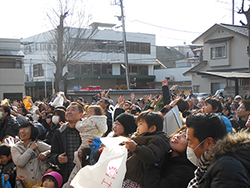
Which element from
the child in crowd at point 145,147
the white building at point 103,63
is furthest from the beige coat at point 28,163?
the white building at point 103,63

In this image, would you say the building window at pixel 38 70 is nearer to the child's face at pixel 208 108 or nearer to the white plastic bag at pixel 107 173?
the child's face at pixel 208 108

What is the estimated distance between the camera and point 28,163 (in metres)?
4.38

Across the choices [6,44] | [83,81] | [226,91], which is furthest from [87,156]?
[83,81]

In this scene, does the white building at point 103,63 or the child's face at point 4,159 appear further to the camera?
the white building at point 103,63

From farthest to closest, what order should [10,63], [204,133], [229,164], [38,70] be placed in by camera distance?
[38,70], [10,63], [204,133], [229,164]

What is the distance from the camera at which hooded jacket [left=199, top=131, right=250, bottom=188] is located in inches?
66.6

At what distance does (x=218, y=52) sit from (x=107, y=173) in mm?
28590

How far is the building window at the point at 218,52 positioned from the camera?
2866 centimetres

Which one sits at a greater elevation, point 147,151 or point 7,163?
point 147,151

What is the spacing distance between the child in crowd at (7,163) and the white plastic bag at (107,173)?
1932mm

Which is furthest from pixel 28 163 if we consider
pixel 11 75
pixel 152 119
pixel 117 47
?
pixel 117 47

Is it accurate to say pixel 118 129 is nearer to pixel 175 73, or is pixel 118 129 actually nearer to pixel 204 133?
pixel 204 133

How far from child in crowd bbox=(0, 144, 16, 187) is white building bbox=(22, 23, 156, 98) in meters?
37.2

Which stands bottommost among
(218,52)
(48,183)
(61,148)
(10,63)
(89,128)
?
(48,183)
